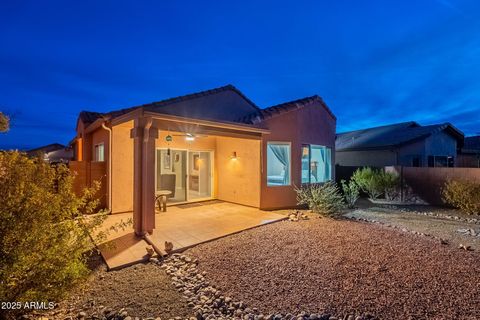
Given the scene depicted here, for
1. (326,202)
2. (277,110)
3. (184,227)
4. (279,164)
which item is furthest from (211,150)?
(326,202)

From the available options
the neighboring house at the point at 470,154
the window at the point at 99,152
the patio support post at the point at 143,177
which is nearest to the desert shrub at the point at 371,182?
the neighboring house at the point at 470,154

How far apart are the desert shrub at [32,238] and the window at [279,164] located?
726cm

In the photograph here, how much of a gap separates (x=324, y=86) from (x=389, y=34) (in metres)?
29.2

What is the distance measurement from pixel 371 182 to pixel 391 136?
8.18m

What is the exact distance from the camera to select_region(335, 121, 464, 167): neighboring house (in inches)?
640

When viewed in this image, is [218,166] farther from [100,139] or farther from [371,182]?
[371,182]

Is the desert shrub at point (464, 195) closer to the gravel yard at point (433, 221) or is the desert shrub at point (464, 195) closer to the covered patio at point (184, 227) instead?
the gravel yard at point (433, 221)

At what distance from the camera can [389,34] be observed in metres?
27.9

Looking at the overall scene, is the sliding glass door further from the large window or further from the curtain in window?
the large window

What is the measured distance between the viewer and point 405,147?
16.3m

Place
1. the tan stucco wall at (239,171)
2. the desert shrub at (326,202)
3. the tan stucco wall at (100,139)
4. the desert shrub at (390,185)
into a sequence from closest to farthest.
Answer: the desert shrub at (326,202), the tan stucco wall at (100,139), the tan stucco wall at (239,171), the desert shrub at (390,185)

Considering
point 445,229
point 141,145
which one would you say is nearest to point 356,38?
point 445,229

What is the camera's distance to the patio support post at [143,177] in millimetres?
6008

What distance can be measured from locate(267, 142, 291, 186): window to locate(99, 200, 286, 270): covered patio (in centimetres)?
145
